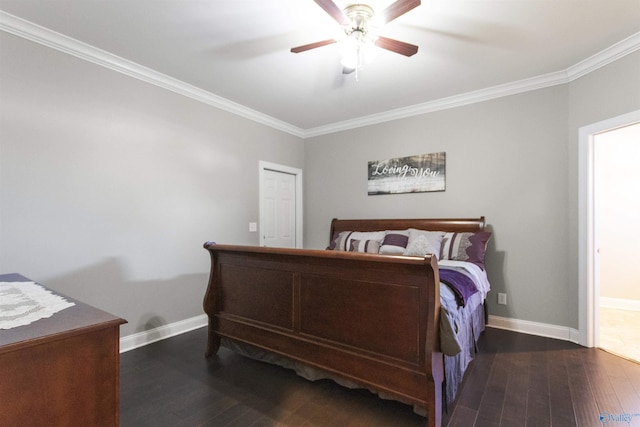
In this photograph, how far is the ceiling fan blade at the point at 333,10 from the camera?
160cm

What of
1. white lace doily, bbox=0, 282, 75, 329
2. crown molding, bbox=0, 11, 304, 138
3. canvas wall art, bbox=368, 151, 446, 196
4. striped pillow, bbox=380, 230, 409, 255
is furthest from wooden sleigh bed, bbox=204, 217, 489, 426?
canvas wall art, bbox=368, 151, 446, 196

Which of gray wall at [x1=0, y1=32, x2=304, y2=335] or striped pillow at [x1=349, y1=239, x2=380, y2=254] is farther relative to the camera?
striped pillow at [x1=349, y1=239, x2=380, y2=254]

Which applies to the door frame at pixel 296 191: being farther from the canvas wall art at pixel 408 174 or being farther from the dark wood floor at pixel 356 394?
the dark wood floor at pixel 356 394

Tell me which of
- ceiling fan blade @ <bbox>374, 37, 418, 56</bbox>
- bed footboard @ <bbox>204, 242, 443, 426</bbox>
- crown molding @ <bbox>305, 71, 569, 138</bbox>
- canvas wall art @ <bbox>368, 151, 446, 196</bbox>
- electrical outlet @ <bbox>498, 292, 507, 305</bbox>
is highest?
crown molding @ <bbox>305, 71, 569, 138</bbox>

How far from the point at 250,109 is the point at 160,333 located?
2.81 m

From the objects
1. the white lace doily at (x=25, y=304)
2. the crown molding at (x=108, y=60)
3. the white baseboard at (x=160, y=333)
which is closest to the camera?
the white lace doily at (x=25, y=304)

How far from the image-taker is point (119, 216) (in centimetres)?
272

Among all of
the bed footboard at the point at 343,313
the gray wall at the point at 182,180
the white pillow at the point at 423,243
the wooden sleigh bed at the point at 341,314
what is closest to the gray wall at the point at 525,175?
the gray wall at the point at 182,180

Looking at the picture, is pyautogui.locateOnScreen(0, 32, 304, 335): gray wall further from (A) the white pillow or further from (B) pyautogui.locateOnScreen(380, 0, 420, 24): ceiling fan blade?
(B) pyautogui.locateOnScreen(380, 0, 420, 24): ceiling fan blade

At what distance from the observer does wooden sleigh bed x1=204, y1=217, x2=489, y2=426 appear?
5.40ft

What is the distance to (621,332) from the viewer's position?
9.99ft

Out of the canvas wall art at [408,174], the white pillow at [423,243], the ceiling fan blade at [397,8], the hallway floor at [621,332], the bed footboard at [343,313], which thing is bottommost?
the hallway floor at [621,332]

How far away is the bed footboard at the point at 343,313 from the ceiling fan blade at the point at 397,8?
1368mm

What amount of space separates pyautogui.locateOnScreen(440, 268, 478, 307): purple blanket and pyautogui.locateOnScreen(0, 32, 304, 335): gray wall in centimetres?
256
